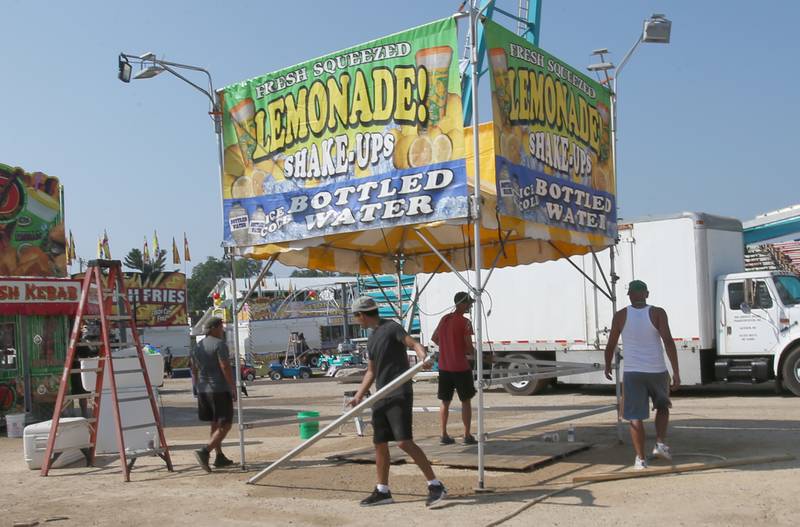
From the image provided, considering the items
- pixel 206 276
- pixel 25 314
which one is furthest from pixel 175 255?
pixel 206 276

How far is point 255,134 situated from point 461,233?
331cm

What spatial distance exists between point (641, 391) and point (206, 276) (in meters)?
145

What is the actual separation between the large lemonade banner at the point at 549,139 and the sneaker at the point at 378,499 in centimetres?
281

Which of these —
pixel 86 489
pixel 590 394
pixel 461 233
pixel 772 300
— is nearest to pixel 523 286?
pixel 590 394

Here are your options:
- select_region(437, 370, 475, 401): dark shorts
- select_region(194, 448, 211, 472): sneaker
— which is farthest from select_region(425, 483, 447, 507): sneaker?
select_region(194, 448, 211, 472): sneaker

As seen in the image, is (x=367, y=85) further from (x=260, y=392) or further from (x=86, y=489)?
(x=260, y=392)

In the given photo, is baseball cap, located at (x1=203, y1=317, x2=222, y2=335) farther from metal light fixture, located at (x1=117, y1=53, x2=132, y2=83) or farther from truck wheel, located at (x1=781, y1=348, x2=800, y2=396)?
truck wheel, located at (x1=781, y1=348, x2=800, y2=396)

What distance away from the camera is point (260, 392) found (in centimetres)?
2745

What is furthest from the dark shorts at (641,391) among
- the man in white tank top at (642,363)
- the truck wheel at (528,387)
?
the truck wheel at (528,387)

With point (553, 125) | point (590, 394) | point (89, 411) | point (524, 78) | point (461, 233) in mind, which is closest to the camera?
point (524, 78)

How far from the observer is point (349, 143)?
8.68 m

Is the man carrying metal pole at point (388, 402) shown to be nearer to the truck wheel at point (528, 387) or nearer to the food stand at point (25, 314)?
the food stand at point (25, 314)

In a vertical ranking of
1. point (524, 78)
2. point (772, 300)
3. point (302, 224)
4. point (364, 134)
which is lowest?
point (772, 300)

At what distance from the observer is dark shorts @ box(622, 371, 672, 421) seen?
8.14 meters
